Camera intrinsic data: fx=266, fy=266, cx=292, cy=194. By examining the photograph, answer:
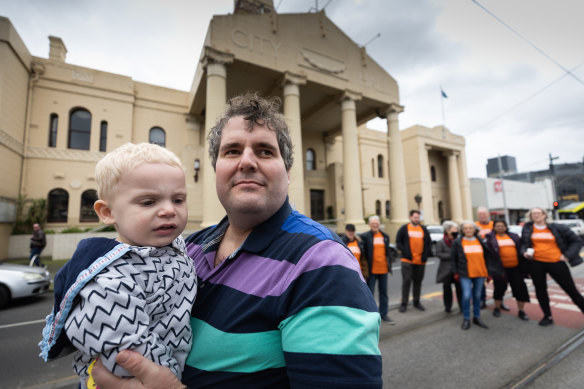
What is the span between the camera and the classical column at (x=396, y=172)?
60.7ft

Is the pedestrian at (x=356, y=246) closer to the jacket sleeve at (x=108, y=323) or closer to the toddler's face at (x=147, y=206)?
the toddler's face at (x=147, y=206)

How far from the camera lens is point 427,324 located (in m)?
5.00


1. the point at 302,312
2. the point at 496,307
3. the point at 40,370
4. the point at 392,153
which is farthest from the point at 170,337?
the point at 392,153

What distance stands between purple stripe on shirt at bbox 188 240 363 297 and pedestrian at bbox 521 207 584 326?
5.90 metres

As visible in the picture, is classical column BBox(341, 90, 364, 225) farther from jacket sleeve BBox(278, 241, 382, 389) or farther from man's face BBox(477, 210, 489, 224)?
jacket sleeve BBox(278, 241, 382, 389)

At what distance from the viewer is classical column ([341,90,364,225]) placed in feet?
52.5

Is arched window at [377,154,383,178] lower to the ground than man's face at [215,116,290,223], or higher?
higher

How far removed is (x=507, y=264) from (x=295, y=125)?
36.0 ft

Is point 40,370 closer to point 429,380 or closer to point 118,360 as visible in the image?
point 118,360

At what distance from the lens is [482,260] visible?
5.02 meters

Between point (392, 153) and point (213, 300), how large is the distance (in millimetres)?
19461

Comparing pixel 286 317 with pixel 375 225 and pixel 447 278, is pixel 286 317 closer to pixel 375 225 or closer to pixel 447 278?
pixel 447 278

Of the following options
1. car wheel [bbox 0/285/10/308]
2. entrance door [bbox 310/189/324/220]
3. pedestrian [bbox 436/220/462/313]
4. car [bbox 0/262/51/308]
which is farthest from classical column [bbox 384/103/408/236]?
car wheel [bbox 0/285/10/308]

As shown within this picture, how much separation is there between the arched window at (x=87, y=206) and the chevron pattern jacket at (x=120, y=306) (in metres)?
17.2
